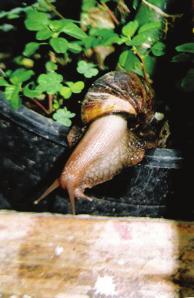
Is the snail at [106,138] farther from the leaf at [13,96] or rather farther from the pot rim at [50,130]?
the leaf at [13,96]

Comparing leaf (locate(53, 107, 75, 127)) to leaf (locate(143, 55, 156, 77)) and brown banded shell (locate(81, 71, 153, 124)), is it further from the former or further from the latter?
leaf (locate(143, 55, 156, 77))

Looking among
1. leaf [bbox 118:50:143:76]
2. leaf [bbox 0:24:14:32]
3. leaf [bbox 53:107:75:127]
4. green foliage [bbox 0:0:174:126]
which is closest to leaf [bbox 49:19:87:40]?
green foliage [bbox 0:0:174:126]

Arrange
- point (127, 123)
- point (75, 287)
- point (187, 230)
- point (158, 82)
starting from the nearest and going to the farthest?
point (75, 287), point (187, 230), point (127, 123), point (158, 82)

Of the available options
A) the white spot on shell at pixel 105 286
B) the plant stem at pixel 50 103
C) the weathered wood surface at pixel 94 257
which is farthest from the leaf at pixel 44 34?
the white spot on shell at pixel 105 286

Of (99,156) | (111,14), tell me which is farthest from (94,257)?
(111,14)

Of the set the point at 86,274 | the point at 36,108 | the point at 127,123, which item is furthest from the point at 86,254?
the point at 36,108

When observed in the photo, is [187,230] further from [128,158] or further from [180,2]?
[180,2]
